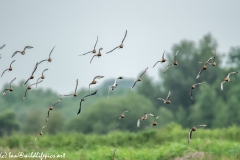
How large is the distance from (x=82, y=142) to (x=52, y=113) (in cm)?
4611

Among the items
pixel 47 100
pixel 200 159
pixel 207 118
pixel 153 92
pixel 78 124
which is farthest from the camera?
pixel 47 100

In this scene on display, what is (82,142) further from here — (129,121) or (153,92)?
(153,92)

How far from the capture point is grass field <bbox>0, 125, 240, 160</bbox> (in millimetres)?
24875

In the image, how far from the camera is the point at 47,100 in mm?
107562

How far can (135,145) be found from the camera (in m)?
32.6

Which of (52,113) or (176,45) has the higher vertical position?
(176,45)

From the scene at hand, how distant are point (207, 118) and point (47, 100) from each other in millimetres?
43478

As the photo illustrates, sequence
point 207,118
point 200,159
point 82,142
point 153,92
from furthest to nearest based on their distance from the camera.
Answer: point 153,92 → point 207,118 → point 82,142 → point 200,159

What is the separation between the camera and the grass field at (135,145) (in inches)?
979

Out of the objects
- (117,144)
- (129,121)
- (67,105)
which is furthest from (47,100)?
(117,144)

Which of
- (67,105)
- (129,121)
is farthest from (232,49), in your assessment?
(67,105)

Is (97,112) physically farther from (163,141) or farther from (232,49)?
(163,141)

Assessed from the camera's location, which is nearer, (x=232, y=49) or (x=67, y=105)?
(x=232, y=49)

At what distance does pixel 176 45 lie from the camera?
8525cm
